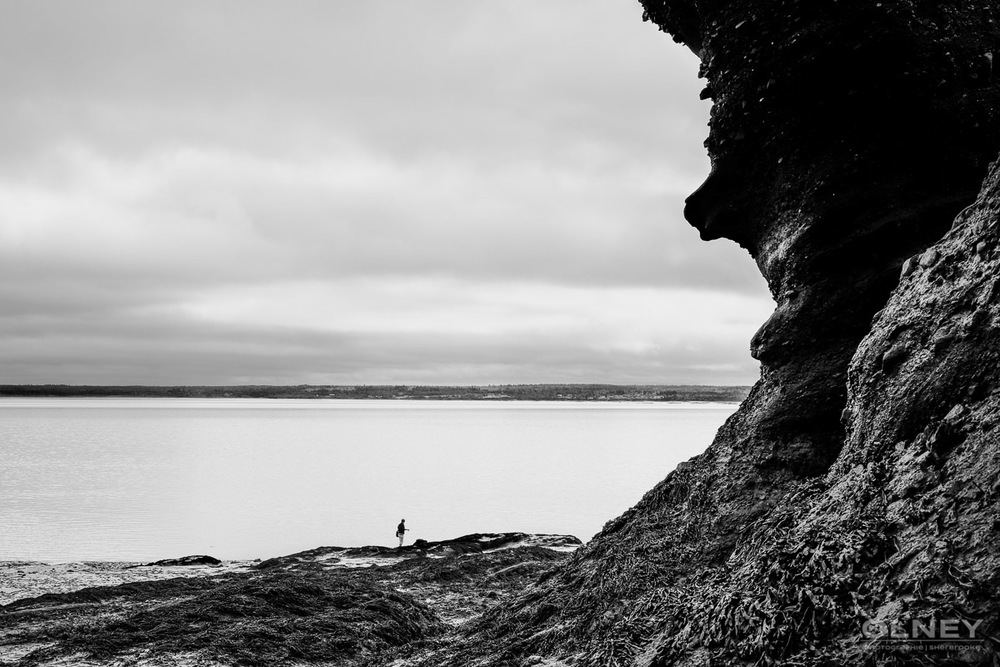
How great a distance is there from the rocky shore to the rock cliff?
186 cm

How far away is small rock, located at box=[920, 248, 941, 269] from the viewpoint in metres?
4.77

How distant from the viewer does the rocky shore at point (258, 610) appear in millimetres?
8695

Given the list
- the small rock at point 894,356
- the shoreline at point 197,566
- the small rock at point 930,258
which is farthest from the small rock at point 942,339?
the shoreline at point 197,566

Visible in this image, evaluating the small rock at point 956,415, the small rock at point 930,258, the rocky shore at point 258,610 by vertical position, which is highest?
the small rock at point 930,258

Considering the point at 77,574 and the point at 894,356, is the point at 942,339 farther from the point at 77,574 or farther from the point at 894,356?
the point at 77,574

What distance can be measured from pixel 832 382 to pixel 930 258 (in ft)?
8.18

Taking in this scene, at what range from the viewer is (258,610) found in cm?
1034

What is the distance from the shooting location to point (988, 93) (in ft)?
23.1

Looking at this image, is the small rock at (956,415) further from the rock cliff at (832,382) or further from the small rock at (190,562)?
the small rock at (190,562)

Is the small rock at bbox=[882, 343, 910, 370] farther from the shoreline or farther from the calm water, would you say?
the calm water

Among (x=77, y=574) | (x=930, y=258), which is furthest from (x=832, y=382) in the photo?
(x=77, y=574)

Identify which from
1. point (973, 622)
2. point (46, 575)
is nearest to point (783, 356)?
point (973, 622)

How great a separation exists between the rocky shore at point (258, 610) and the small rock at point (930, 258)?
6.67 metres

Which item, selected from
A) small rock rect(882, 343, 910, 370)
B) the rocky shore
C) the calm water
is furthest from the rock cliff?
the calm water
